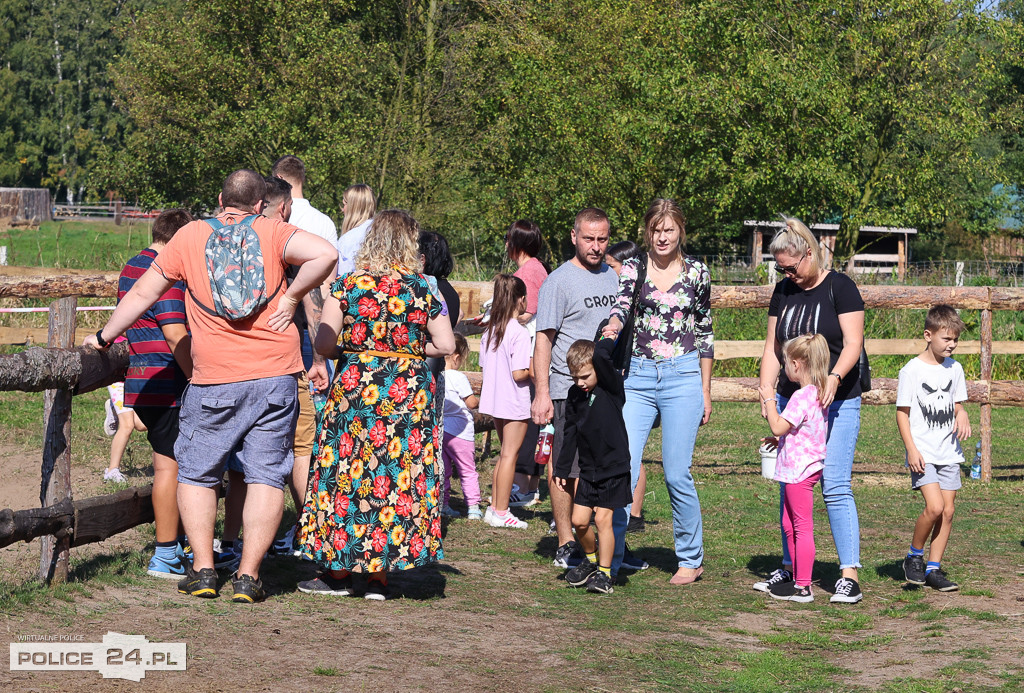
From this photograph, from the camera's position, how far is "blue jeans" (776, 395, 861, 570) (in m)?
5.95

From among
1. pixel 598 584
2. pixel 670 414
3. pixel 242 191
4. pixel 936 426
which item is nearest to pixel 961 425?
pixel 936 426

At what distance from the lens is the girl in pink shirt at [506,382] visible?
783 cm

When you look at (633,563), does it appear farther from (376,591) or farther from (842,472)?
(376,591)

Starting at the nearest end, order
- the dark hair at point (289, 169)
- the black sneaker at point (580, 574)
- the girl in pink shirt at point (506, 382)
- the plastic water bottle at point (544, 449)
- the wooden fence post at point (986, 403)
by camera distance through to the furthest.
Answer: the black sneaker at point (580, 574), the plastic water bottle at point (544, 449), the dark hair at point (289, 169), the girl in pink shirt at point (506, 382), the wooden fence post at point (986, 403)

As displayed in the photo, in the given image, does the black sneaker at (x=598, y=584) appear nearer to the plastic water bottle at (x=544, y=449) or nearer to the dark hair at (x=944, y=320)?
the plastic water bottle at (x=544, y=449)

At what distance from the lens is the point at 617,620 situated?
5.53m

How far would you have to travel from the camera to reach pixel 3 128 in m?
73.8

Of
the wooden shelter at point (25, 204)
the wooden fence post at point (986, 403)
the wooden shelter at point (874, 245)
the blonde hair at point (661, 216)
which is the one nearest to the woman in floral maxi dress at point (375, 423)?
the blonde hair at point (661, 216)

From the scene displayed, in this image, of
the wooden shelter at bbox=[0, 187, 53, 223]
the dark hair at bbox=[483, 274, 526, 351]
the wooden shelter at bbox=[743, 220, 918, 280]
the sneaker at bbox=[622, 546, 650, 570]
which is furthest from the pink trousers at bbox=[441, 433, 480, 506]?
the wooden shelter at bbox=[0, 187, 53, 223]

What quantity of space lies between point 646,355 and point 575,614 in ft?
4.84

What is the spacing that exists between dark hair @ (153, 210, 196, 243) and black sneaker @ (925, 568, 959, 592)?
461 centimetres

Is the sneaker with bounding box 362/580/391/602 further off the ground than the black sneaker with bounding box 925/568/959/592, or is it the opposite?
the sneaker with bounding box 362/580/391/602

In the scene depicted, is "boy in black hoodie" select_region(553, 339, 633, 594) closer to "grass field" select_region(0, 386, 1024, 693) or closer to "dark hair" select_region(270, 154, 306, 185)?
"grass field" select_region(0, 386, 1024, 693)

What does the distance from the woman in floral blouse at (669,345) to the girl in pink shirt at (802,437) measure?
16.4 inches
